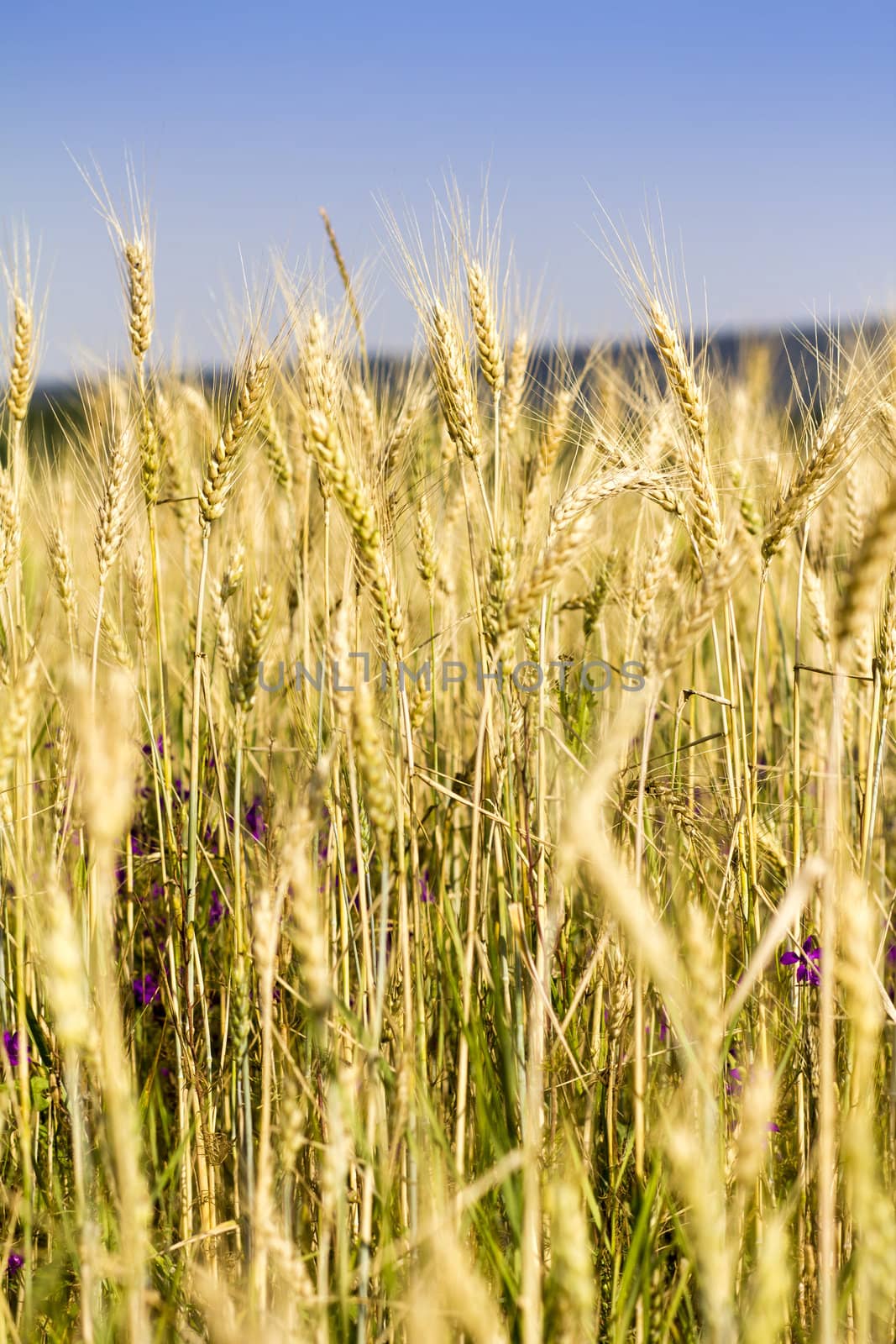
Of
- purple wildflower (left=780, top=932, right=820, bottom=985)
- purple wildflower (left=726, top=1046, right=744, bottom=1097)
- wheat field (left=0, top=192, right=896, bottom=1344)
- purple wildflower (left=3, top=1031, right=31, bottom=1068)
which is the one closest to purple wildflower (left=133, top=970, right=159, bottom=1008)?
wheat field (left=0, top=192, right=896, bottom=1344)

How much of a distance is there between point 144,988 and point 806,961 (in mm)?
1584

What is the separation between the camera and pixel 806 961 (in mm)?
1616

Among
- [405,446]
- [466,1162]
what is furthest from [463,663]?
[466,1162]

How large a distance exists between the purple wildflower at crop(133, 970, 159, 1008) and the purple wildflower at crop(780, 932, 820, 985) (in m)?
1.48

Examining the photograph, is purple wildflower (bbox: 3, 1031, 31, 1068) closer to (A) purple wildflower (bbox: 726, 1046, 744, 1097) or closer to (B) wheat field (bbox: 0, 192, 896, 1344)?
(B) wheat field (bbox: 0, 192, 896, 1344)

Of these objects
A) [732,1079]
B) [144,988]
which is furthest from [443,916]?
[144,988]

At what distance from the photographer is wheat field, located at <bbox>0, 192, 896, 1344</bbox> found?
98 cm

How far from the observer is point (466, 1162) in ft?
5.45

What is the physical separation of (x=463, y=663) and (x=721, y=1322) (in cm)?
248

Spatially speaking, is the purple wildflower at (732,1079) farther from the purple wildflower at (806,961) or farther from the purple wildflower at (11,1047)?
the purple wildflower at (11,1047)

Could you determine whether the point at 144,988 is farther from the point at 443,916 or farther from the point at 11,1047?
the point at 443,916

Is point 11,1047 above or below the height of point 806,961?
below

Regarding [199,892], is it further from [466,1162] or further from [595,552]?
[595,552]

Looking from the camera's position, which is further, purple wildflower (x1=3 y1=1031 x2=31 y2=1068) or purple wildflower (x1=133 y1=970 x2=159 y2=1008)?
purple wildflower (x1=133 y1=970 x2=159 y2=1008)
